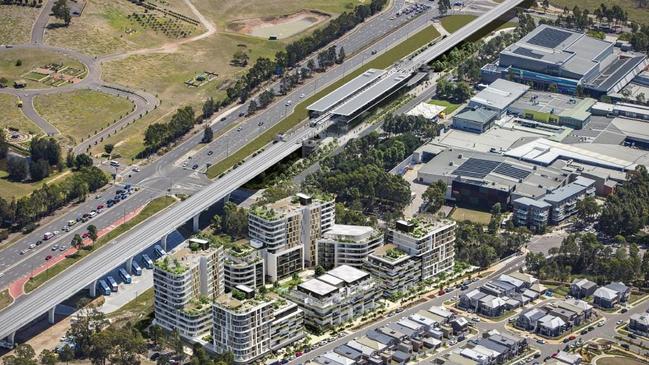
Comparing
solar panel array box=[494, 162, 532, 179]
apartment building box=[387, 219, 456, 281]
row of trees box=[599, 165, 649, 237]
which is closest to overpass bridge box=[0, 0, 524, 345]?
apartment building box=[387, 219, 456, 281]

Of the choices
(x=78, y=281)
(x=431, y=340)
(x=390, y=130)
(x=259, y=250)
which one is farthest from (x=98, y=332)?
(x=390, y=130)

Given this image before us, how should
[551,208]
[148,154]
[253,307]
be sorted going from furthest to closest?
1. [148,154]
2. [551,208]
3. [253,307]

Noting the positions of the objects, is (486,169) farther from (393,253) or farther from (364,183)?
(393,253)

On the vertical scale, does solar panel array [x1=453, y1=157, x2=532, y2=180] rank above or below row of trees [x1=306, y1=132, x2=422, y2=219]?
above

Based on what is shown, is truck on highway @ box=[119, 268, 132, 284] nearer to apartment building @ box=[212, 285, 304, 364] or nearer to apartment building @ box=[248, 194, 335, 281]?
apartment building @ box=[248, 194, 335, 281]

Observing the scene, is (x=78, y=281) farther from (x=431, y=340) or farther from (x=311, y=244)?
(x=431, y=340)

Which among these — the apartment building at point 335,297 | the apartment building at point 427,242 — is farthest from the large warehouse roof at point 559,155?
the apartment building at point 335,297
